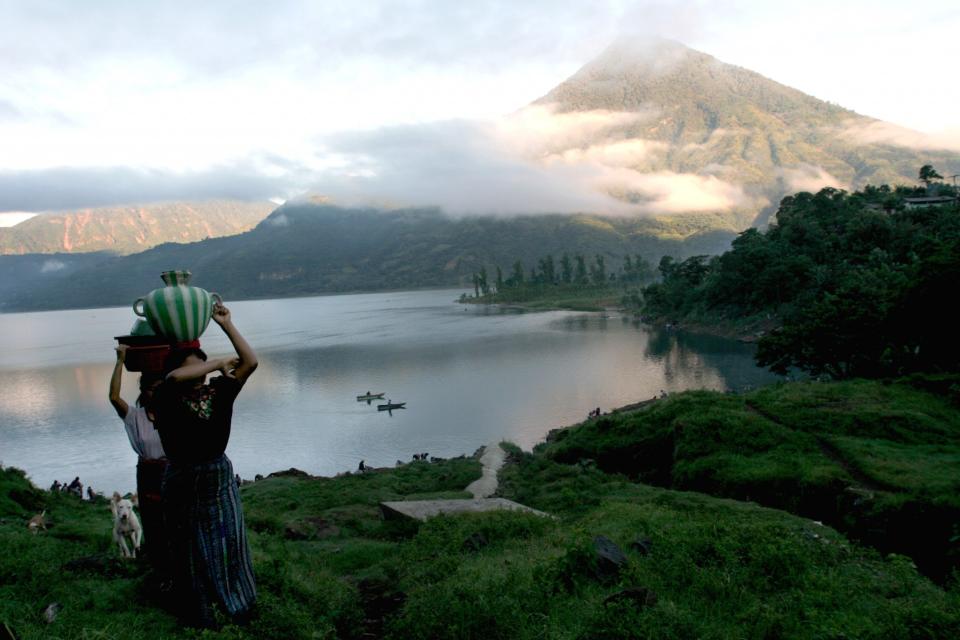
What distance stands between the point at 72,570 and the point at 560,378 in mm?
39970

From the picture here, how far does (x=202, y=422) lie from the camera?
464 cm

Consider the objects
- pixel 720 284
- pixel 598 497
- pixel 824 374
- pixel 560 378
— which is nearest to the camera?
pixel 598 497

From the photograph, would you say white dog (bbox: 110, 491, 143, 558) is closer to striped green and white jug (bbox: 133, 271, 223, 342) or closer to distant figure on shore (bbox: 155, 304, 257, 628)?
distant figure on shore (bbox: 155, 304, 257, 628)

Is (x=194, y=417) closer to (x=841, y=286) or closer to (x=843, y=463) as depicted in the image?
(x=843, y=463)

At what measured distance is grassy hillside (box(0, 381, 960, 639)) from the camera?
4988mm

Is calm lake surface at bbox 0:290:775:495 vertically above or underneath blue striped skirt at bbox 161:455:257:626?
underneath

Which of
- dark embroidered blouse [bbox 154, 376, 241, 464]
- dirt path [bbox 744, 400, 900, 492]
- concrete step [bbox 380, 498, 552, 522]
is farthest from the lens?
dirt path [bbox 744, 400, 900, 492]

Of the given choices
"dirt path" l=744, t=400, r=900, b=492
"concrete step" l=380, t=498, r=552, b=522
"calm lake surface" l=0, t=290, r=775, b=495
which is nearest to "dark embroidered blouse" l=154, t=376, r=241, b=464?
"concrete step" l=380, t=498, r=552, b=522

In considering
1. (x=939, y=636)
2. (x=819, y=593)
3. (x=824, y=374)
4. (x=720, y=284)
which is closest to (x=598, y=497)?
(x=819, y=593)

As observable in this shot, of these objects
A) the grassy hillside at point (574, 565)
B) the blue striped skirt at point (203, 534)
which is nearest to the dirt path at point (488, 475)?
the grassy hillside at point (574, 565)

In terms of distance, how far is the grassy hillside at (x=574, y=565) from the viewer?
4.99m

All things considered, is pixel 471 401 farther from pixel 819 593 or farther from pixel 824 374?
pixel 819 593

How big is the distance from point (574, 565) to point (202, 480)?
3.49 meters

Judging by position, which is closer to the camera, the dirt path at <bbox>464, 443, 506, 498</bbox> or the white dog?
the white dog
